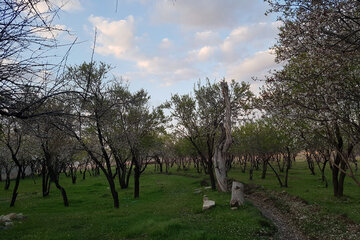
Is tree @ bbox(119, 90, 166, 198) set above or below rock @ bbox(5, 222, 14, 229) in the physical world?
above

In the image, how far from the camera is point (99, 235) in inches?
583

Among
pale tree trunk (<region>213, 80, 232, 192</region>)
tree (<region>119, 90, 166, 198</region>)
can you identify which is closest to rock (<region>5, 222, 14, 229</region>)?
tree (<region>119, 90, 166, 198</region>)

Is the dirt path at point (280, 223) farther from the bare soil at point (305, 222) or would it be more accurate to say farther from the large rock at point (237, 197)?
the large rock at point (237, 197)

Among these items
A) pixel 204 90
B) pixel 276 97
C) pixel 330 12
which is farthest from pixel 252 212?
pixel 204 90

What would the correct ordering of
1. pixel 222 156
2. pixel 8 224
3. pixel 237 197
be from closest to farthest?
pixel 8 224, pixel 237 197, pixel 222 156

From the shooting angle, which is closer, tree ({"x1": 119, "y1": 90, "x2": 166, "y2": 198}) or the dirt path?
the dirt path

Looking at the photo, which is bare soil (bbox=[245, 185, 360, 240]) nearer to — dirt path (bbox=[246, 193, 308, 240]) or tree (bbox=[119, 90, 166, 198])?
dirt path (bbox=[246, 193, 308, 240])

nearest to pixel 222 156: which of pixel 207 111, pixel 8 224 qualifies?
pixel 207 111

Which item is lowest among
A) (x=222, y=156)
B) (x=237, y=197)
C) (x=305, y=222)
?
(x=305, y=222)

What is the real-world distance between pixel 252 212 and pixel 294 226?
2588 mm

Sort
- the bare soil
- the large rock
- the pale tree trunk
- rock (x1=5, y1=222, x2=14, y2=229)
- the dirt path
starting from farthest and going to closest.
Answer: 1. the pale tree trunk
2. the large rock
3. rock (x1=5, y1=222, x2=14, y2=229)
4. the dirt path
5. the bare soil

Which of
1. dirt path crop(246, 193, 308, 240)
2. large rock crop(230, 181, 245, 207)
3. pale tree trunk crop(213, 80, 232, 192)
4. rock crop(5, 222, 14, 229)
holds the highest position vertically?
pale tree trunk crop(213, 80, 232, 192)

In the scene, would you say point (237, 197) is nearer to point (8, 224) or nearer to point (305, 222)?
point (305, 222)

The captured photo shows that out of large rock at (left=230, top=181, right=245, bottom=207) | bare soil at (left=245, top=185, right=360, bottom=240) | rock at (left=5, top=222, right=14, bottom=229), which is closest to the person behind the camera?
Result: bare soil at (left=245, top=185, right=360, bottom=240)
